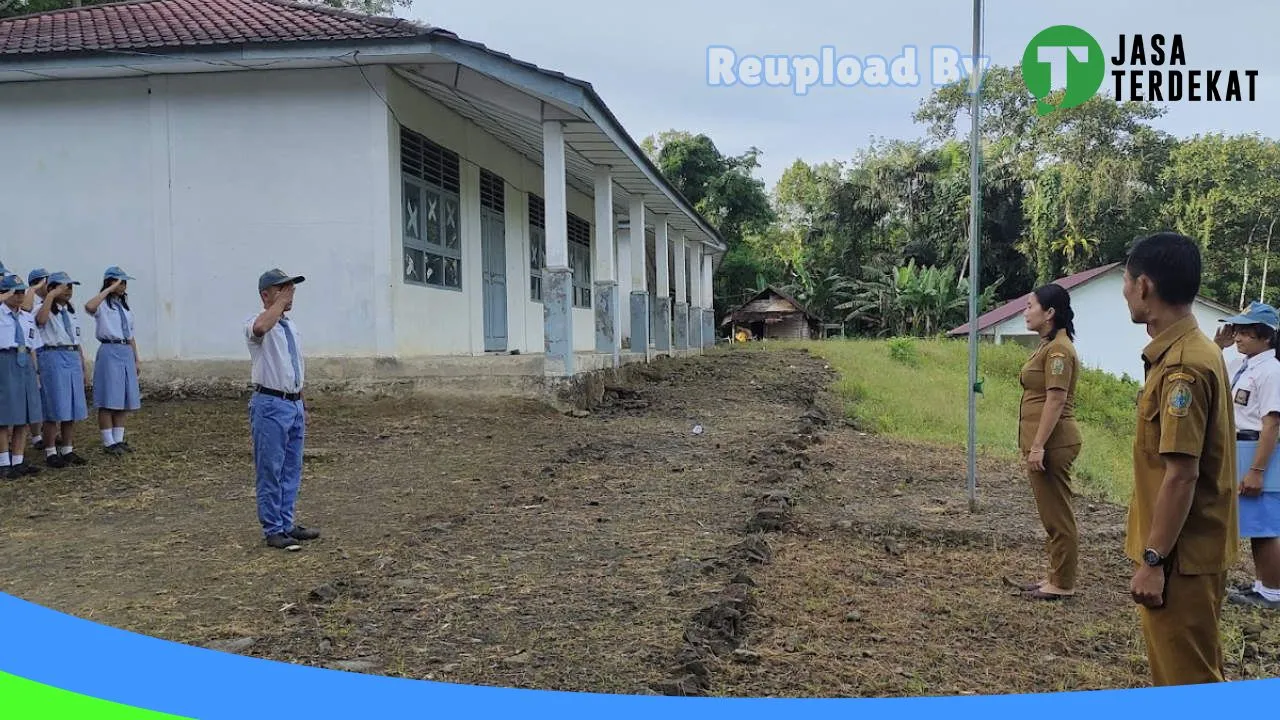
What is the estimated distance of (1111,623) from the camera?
415cm

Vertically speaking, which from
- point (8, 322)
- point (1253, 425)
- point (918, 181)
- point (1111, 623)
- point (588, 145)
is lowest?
point (1111, 623)

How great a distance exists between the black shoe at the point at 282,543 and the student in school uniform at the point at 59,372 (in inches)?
136

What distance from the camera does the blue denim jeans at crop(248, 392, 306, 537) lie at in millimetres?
5156

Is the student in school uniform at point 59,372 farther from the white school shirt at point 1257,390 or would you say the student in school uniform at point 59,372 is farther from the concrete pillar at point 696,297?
the concrete pillar at point 696,297

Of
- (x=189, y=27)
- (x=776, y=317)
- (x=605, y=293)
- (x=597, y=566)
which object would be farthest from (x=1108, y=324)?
(x=597, y=566)

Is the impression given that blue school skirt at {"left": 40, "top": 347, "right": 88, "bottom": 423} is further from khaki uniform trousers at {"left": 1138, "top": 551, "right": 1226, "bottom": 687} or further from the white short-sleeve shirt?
khaki uniform trousers at {"left": 1138, "top": 551, "right": 1226, "bottom": 687}

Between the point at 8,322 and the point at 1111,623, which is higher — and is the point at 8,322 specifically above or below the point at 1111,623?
above

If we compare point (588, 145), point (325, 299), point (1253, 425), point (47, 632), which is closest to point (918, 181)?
point (588, 145)

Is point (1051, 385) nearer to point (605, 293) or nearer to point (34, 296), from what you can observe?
point (34, 296)

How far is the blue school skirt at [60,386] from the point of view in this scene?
7.59 meters

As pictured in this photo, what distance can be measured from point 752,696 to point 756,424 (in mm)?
7383

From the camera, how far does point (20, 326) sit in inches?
289

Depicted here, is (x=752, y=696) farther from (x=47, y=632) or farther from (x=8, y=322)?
(x=8, y=322)

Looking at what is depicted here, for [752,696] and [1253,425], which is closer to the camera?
[752,696]
